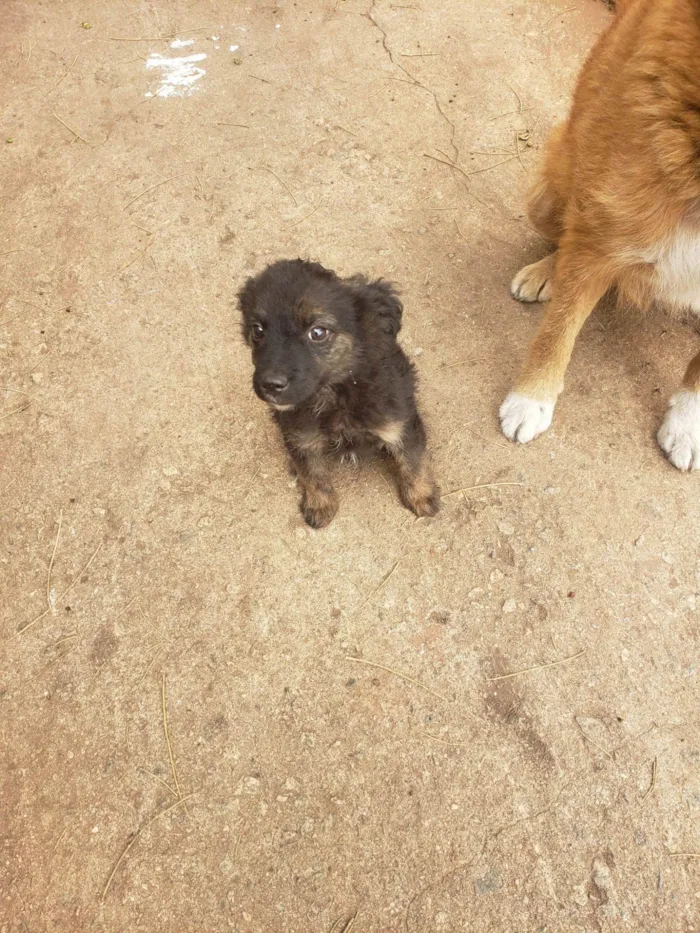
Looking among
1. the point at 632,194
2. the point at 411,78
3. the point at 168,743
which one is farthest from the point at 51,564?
the point at 411,78

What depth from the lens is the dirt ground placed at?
81.7 inches

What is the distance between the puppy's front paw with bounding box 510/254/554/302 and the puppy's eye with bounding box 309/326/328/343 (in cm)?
147

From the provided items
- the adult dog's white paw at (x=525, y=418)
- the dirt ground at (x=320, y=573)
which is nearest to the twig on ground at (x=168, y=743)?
the dirt ground at (x=320, y=573)

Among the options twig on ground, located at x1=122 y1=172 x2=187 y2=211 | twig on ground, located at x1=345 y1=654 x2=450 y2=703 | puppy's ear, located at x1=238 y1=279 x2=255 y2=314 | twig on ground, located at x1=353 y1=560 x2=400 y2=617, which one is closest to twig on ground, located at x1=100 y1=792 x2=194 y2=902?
twig on ground, located at x1=345 y1=654 x2=450 y2=703

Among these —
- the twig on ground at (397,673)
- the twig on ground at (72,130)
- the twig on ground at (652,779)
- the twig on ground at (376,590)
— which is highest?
the twig on ground at (72,130)

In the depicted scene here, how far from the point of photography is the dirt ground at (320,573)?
2074 mm

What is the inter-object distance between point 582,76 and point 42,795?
3.41 meters

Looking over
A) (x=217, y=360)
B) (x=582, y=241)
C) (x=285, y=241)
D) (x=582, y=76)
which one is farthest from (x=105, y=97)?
(x=582, y=241)

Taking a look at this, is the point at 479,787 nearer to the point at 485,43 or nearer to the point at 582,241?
the point at 582,241

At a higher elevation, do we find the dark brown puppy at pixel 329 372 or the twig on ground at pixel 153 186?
the dark brown puppy at pixel 329 372

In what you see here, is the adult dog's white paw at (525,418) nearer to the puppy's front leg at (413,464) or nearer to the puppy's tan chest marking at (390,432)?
the puppy's front leg at (413,464)

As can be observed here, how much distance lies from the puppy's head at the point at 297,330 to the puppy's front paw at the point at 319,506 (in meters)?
0.50

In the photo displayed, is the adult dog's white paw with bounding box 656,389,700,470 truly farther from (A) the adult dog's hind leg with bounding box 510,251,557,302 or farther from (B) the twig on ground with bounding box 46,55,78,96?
(B) the twig on ground with bounding box 46,55,78,96

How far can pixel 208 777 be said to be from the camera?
2232mm
